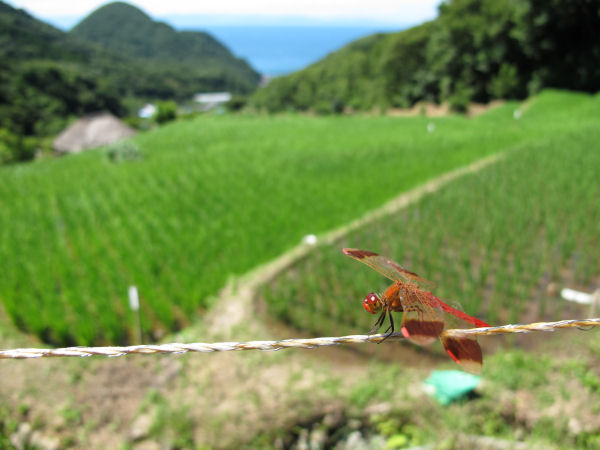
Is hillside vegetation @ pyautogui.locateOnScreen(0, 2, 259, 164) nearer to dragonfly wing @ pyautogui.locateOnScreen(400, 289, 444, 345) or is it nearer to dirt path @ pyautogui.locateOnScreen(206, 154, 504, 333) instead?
dirt path @ pyautogui.locateOnScreen(206, 154, 504, 333)

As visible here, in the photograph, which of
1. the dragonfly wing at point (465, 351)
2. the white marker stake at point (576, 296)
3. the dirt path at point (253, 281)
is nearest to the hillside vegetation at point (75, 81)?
the dirt path at point (253, 281)

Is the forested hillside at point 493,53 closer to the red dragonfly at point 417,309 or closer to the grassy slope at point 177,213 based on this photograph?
the grassy slope at point 177,213

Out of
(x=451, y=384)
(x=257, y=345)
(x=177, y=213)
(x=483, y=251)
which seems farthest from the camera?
(x=177, y=213)

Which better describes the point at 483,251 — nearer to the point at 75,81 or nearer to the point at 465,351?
the point at 465,351

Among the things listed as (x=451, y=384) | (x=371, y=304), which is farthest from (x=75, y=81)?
(x=371, y=304)

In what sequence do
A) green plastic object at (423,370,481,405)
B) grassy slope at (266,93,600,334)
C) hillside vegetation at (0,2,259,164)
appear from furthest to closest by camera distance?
hillside vegetation at (0,2,259,164), grassy slope at (266,93,600,334), green plastic object at (423,370,481,405)

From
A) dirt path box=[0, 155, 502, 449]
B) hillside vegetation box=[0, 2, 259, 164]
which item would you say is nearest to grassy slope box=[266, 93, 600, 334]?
dirt path box=[0, 155, 502, 449]
